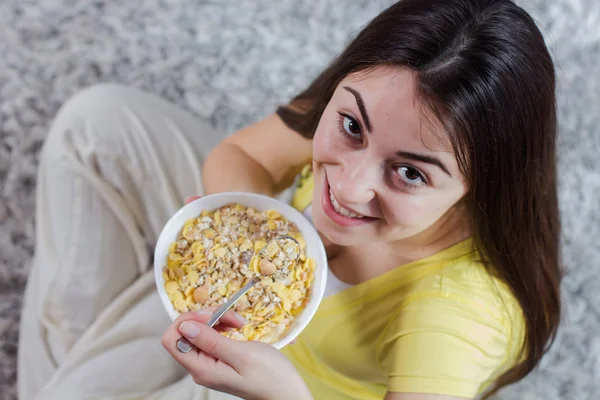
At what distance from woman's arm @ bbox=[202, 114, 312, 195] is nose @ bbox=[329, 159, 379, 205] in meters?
0.28

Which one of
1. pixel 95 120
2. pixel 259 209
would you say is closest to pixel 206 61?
pixel 95 120

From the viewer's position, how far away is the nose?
57 centimetres

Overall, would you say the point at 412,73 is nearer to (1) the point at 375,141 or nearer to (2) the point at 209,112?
(1) the point at 375,141

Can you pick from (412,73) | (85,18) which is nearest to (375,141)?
(412,73)

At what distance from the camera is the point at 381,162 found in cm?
57

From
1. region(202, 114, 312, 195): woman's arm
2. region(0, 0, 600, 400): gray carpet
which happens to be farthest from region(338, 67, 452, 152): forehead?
region(0, 0, 600, 400): gray carpet

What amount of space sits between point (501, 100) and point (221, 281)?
1.10ft

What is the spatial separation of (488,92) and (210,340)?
0.34 m

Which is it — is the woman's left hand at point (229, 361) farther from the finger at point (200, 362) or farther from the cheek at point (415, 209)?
the cheek at point (415, 209)

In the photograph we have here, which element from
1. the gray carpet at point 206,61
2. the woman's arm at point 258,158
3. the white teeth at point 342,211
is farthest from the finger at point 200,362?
the gray carpet at point 206,61

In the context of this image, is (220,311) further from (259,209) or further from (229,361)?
(259,209)

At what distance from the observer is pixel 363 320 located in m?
0.72

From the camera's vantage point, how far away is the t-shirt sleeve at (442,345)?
0.63 m

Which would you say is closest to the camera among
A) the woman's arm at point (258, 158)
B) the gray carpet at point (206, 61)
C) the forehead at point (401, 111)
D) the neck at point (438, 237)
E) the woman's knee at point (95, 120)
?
the forehead at point (401, 111)
